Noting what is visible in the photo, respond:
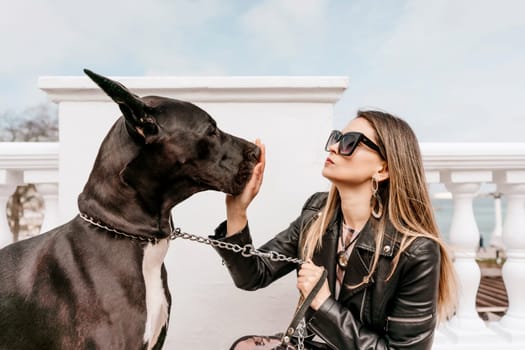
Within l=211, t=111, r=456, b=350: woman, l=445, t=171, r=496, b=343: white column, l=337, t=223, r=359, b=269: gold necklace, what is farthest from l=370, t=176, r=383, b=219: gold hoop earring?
l=445, t=171, r=496, b=343: white column

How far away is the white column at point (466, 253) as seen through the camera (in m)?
2.20

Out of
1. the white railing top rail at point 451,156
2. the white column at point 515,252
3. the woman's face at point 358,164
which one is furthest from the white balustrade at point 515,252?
the woman's face at point 358,164

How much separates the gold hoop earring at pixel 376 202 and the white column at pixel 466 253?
803 mm

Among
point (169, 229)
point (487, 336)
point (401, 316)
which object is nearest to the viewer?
point (169, 229)

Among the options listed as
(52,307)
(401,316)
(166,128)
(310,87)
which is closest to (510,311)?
(401,316)

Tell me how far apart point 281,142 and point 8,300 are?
141cm

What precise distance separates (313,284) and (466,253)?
1.22 m

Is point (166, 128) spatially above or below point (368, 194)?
above

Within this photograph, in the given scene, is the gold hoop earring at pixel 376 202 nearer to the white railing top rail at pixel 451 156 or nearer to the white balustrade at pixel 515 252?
the white railing top rail at pixel 451 156

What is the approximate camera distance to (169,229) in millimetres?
1306

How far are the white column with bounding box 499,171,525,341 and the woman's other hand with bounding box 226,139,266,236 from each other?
1.61 meters

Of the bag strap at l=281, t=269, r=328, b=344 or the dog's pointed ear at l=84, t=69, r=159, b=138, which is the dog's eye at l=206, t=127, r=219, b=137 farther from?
the bag strap at l=281, t=269, r=328, b=344

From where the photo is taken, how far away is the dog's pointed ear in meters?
0.99

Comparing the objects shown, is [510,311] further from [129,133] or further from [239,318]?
[129,133]
